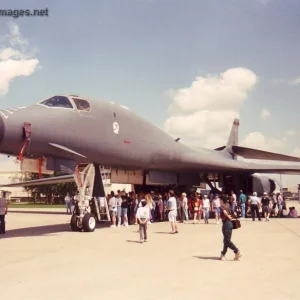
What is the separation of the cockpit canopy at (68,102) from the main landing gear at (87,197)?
235 cm

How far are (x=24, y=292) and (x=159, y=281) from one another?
199 centimetres

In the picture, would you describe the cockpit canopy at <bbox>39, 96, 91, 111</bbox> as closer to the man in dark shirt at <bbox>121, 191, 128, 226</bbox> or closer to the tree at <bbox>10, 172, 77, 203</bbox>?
the man in dark shirt at <bbox>121, 191, 128, 226</bbox>

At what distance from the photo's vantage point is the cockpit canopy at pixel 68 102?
12.0 meters

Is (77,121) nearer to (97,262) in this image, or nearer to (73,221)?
(73,221)

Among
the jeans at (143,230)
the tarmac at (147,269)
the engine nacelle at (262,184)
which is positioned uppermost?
the engine nacelle at (262,184)

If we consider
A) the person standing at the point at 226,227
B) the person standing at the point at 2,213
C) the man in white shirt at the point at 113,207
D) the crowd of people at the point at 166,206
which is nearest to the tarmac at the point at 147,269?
the person standing at the point at 226,227

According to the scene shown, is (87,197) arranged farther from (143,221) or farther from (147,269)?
(147,269)

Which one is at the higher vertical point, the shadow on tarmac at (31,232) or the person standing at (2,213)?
the person standing at (2,213)

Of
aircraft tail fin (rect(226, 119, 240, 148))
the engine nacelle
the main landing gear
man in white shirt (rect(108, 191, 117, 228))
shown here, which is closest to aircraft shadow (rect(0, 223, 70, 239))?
the main landing gear

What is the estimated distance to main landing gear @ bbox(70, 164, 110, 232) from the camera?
13027 mm

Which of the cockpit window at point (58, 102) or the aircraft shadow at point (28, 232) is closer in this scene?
the cockpit window at point (58, 102)

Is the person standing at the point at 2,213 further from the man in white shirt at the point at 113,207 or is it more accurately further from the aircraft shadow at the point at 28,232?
the man in white shirt at the point at 113,207

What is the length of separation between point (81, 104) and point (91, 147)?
4.75 ft

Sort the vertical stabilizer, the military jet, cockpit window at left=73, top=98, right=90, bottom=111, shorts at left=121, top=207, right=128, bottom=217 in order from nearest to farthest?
1. the military jet
2. cockpit window at left=73, top=98, right=90, bottom=111
3. shorts at left=121, top=207, right=128, bottom=217
4. the vertical stabilizer
